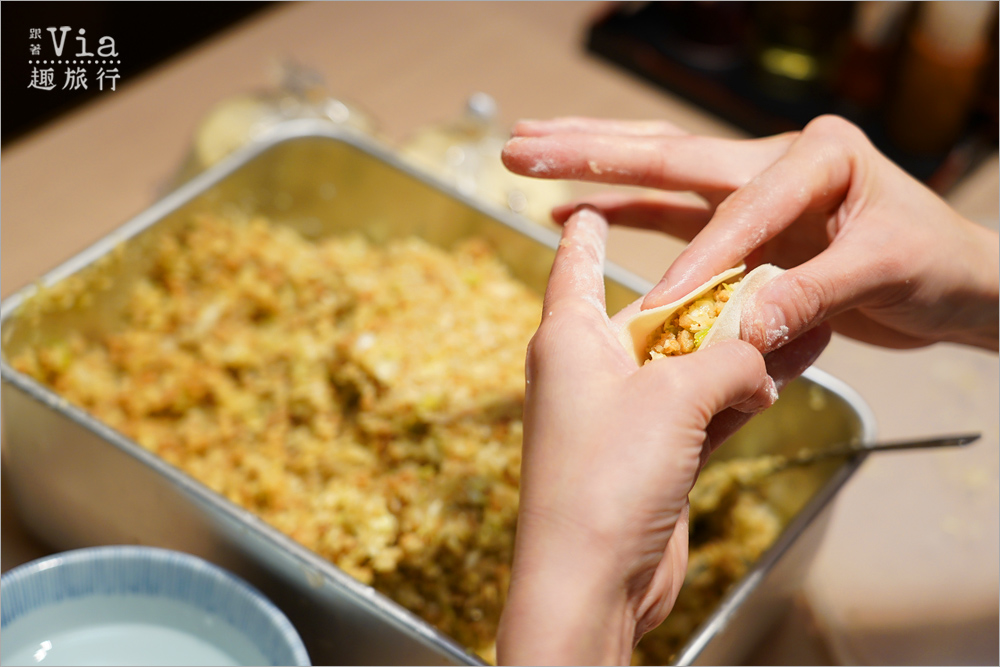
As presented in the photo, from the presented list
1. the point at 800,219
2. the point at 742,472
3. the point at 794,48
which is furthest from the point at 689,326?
the point at 794,48

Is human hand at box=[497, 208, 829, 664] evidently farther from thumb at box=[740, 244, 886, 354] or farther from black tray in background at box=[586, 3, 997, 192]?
black tray in background at box=[586, 3, 997, 192]

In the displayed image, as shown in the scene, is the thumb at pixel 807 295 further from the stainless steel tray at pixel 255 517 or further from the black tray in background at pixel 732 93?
the black tray in background at pixel 732 93

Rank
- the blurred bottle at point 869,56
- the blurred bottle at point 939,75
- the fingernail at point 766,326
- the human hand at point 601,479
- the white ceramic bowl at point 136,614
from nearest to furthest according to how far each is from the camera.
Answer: the human hand at point 601,479 → the fingernail at point 766,326 → the white ceramic bowl at point 136,614 → the blurred bottle at point 939,75 → the blurred bottle at point 869,56

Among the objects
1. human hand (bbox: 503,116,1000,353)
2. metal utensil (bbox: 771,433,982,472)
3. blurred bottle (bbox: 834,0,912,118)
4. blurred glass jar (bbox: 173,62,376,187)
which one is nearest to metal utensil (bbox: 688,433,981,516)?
metal utensil (bbox: 771,433,982,472)

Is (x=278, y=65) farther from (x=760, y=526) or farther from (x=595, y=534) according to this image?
(x=595, y=534)

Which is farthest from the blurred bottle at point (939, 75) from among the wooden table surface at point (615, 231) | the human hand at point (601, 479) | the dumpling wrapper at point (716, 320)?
the human hand at point (601, 479)
